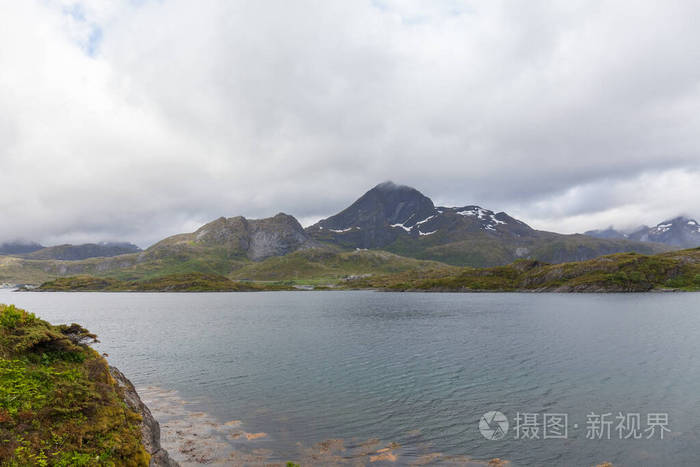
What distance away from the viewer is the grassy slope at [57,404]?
1420cm

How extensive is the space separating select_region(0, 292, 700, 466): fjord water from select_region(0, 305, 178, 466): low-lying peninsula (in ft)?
36.2

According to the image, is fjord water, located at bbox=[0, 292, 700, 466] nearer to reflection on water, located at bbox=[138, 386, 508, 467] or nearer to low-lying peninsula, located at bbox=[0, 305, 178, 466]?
reflection on water, located at bbox=[138, 386, 508, 467]

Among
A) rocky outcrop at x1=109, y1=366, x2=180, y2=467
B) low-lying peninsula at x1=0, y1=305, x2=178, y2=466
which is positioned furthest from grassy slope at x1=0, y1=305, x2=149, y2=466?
rocky outcrop at x1=109, y1=366, x2=180, y2=467

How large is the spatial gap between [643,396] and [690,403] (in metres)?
3.49

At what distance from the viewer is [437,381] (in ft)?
143

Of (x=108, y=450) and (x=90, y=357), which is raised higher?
(x=90, y=357)

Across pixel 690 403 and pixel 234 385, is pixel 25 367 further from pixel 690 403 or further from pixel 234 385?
pixel 690 403

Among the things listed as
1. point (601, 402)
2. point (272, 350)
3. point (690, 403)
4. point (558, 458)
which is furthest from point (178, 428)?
point (690, 403)

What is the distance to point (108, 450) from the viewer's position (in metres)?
15.8

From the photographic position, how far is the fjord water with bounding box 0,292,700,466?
89.6 ft

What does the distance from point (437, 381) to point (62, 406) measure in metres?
37.0

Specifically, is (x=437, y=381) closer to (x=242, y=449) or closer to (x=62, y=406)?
(x=242, y=449)

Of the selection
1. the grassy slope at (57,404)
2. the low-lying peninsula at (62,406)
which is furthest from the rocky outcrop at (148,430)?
the grassy slope at (57,404)

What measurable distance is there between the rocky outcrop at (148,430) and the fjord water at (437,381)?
26.1 feet
